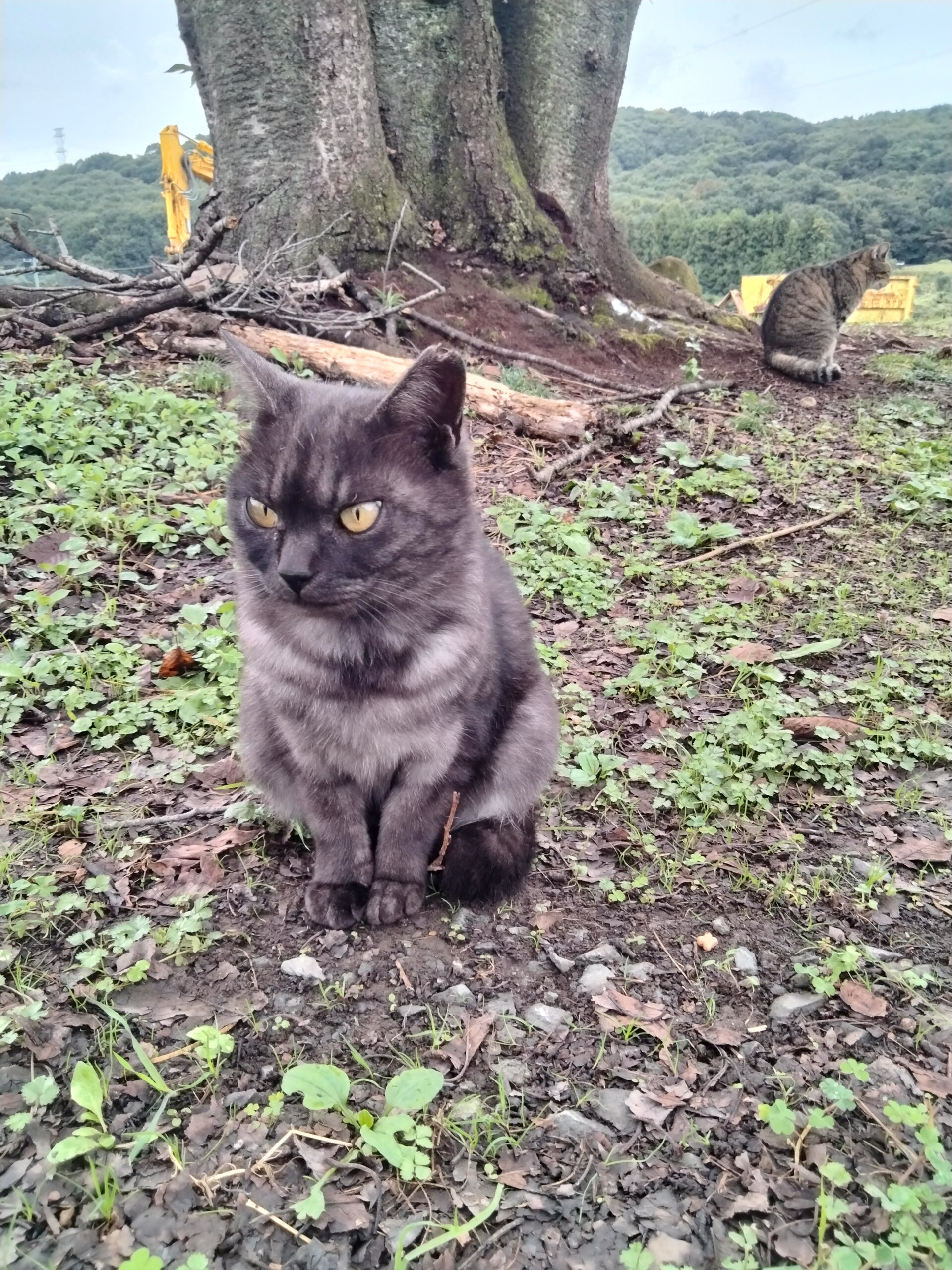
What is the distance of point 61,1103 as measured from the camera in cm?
170

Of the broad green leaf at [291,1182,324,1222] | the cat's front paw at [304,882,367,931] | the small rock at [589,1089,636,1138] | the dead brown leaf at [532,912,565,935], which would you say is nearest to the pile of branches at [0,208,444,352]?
the cat's front paw at [304,882,367,931]

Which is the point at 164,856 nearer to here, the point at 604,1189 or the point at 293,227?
the point at 604,1189

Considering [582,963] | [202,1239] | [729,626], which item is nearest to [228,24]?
[729,626]

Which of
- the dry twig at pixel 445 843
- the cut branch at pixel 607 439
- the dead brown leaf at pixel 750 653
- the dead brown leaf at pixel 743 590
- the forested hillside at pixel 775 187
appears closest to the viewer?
the dry twig at pixel 445 843

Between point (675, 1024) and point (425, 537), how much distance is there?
1289 mm

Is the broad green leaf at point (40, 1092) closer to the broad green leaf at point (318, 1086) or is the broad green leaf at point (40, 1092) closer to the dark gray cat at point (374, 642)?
the broad green leaf at point (318, 1086)

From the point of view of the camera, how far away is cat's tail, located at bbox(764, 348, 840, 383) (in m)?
7.54

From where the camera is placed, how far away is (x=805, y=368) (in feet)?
24.8

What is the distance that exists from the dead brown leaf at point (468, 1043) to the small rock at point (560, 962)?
0.72 ft

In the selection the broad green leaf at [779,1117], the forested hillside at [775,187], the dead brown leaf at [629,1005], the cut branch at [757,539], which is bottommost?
the dead brown leaf at [629,1005]

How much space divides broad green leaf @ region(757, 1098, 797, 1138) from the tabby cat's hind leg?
7146 mm

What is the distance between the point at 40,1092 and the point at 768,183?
21.5 meters

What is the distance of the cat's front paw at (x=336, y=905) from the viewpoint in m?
2.18

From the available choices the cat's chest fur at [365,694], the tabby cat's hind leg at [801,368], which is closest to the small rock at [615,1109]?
the cat's chest fur at [365,694]
